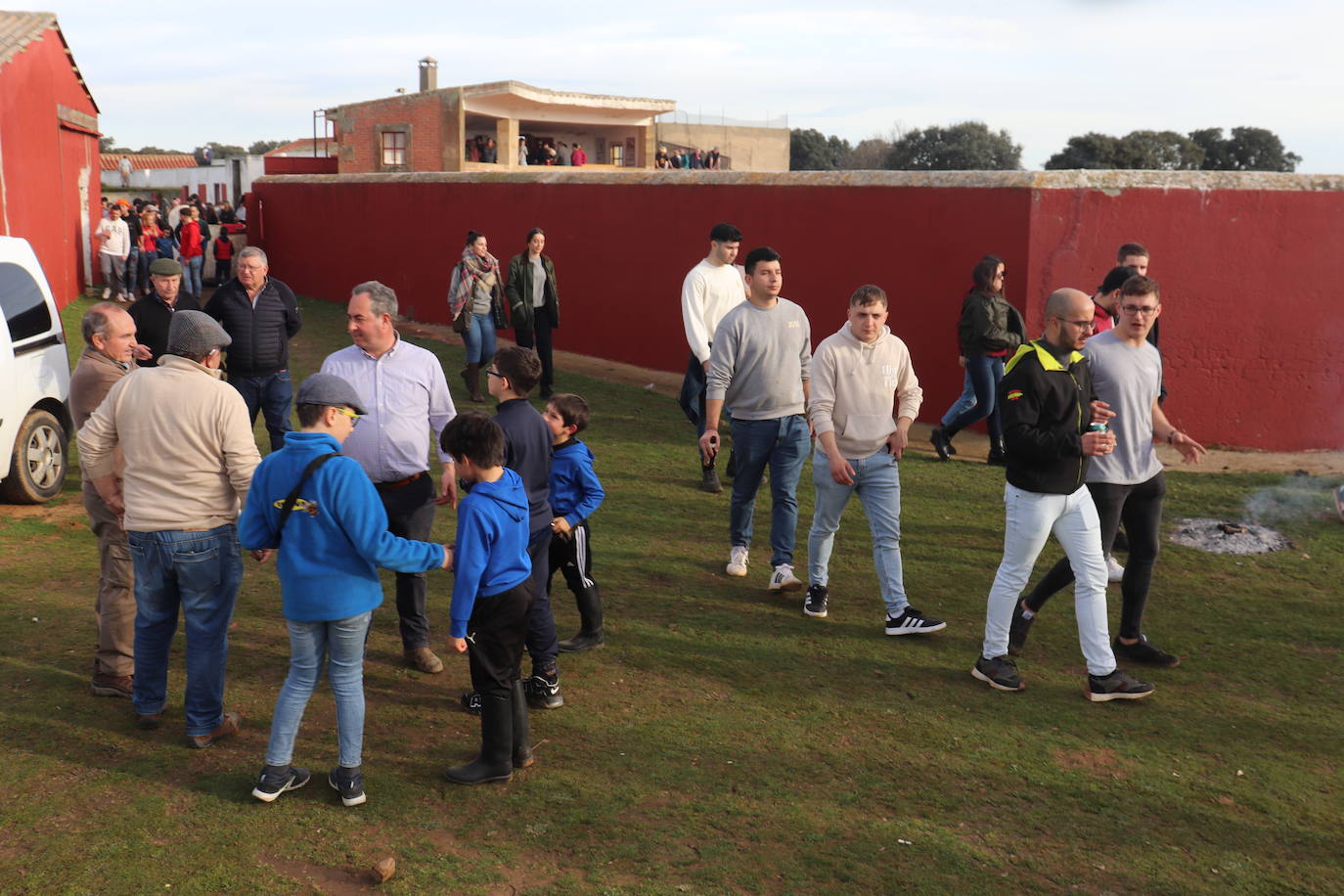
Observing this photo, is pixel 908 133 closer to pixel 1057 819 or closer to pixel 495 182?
pixel 495 182

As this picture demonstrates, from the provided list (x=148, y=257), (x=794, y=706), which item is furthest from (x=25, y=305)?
(x=148, y=257)

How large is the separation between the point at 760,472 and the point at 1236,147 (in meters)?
63.8

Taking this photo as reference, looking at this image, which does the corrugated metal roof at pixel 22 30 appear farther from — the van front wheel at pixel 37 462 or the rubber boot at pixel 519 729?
the rubber boot at pixel 519 729

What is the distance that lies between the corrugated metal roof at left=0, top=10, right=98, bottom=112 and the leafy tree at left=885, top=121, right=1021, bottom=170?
49719 millimetres

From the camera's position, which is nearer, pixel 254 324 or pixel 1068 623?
pixel 1068 623

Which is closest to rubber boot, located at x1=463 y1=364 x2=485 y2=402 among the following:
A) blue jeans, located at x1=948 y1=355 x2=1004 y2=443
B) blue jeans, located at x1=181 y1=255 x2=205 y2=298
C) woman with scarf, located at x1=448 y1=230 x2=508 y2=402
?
woman with scarf, located at x1=448 y1=230 x2=508 y2=402

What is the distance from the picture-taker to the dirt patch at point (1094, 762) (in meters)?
5.05

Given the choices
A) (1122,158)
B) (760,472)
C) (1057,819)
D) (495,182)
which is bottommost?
(1057,819)

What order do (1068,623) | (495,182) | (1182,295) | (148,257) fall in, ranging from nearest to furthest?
(1068,623) < (1182,295) < (495,182) < (148,257)

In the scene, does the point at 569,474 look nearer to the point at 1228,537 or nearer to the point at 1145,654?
the point at 1145,654

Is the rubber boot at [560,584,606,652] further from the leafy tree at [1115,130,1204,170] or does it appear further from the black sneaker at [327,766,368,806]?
the leafy tree at [1115,130,1204,170]

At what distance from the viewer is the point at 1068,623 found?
22.4 ft

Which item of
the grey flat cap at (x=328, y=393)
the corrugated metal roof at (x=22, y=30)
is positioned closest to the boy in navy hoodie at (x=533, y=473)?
the grey flat cap at (x=328, y=393)

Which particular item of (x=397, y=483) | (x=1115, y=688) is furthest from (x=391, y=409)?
(x=1115, y=688)
